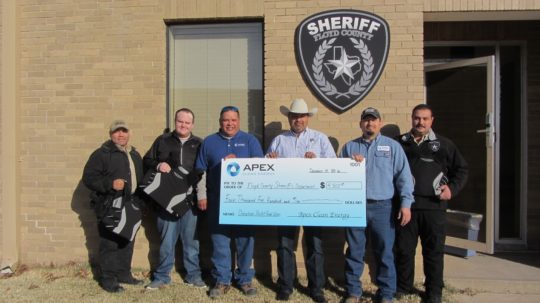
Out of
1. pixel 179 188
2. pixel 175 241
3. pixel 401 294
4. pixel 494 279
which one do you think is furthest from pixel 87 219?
pixel 494 279

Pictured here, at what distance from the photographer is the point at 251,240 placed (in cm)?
458

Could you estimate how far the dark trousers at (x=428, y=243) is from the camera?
4.25 meters

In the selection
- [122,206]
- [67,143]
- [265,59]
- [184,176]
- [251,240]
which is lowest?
[251,240]

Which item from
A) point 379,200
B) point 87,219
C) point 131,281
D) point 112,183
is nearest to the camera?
point 379,200

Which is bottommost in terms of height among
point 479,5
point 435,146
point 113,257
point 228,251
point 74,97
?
point 113,257

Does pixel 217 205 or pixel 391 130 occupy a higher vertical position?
pixel 391 130

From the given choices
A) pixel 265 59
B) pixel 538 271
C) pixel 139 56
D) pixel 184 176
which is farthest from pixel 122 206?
pixel 538 271

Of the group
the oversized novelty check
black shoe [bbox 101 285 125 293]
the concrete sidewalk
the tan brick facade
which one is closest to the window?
the tan brick facade

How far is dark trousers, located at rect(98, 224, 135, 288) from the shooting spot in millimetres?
4707

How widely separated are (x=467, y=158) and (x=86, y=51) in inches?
191

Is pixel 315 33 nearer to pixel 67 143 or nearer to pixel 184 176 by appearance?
pixel 184 176

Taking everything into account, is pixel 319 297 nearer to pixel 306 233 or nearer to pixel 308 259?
pixel 308 259

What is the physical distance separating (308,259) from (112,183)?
212 centimetres

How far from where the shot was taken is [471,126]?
218 inches
